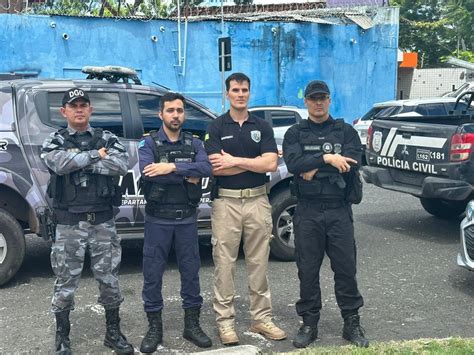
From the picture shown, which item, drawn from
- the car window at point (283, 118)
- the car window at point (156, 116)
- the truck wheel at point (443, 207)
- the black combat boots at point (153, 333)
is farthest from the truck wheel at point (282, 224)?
the car window at point (283, 118)

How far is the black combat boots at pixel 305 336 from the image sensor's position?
14.5 feet

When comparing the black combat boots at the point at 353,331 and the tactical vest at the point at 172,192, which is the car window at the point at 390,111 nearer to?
the black combat boots at the point at 353,331

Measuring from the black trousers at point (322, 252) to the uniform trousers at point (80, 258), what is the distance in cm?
136

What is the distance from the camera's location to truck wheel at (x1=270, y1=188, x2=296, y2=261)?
21.1 ft

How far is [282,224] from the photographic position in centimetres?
653

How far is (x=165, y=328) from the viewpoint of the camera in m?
4.77

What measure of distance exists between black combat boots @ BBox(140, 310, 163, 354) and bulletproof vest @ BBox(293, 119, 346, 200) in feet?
4.47

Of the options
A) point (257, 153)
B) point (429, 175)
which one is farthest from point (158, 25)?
point (257, 153)

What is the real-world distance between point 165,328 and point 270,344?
2.79 ft

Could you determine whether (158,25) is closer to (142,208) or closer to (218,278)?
(142,208)

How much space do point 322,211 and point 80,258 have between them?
1.74m

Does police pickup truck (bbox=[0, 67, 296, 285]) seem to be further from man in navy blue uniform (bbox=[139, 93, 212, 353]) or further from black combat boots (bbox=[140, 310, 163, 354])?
black combat boots (bbox=[140, 310, 163, 354])

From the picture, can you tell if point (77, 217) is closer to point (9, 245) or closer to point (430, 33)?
point (9, 245)

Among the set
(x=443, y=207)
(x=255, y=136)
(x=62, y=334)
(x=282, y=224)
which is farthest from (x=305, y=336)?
(x=443, y=207)
